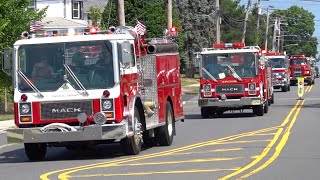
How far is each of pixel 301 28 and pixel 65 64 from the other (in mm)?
170240

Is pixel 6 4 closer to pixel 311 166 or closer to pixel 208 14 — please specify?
pixel 311 166

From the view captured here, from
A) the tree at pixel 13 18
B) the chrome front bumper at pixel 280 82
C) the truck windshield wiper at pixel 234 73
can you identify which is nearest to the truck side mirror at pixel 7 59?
the truck windshield wiper at pixel 234 73

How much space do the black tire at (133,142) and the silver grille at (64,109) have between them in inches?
45.3

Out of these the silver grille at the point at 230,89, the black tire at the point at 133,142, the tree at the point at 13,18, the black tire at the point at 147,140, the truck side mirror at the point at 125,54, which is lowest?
the black tire at the point at 147,140

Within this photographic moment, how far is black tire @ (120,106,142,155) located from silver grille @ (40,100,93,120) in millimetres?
1150

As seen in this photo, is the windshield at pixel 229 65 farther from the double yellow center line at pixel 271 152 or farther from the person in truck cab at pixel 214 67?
the double yellow center line at pixel 271 152

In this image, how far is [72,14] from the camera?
67875 mm

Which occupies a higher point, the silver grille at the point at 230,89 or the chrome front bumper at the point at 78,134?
the silver grille at the point at 230,89

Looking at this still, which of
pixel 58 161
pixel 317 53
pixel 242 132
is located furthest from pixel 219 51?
pixel 317 53

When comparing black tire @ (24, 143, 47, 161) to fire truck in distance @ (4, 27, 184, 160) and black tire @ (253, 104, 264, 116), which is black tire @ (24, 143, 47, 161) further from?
black tire @ (253, 104, 264, 116)

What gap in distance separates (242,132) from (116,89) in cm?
717

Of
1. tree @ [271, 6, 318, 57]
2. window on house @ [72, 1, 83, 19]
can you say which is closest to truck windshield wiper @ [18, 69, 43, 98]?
window on house @ [72, 1, 83, 19]

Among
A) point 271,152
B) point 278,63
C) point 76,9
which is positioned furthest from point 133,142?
point 76,9

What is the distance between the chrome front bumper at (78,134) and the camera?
14.7 meters
